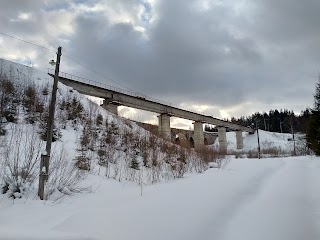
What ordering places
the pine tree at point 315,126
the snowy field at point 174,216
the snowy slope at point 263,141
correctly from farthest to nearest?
the snowy slope at point 263,141
the pine tree at point 315,126
the snowy field at point 174,216

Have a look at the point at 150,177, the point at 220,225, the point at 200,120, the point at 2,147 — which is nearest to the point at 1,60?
the point at 2,147

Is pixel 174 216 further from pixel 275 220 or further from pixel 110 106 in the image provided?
pixel 110 106

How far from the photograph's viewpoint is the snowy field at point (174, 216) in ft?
14.4

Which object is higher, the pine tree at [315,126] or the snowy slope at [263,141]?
the snowy slope at [263,141]

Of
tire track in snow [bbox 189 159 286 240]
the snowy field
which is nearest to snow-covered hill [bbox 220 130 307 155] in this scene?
tire track in snow [bbox 189 159 286 240]

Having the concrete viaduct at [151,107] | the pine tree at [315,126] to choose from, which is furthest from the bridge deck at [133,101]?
the pine tree at [315,126]

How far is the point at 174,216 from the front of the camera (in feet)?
17.3

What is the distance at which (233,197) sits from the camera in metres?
7.17

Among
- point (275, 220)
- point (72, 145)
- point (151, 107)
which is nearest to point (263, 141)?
point (151, 107)

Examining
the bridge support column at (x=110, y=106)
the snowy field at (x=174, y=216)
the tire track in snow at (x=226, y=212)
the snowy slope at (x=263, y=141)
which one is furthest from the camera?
the snowy slope at (x=263, y=141)

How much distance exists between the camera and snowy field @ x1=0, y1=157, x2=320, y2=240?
4.40 m

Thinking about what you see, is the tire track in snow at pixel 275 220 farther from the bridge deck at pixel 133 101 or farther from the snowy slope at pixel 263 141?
the snowy slope at pixel 263 141

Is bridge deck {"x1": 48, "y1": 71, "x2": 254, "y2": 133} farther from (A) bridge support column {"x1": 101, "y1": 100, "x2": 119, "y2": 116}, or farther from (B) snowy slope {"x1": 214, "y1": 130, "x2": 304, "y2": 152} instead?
(B) snowy slope {"x1": 214, "y1": 130, "x2": 304, "y2": 152}

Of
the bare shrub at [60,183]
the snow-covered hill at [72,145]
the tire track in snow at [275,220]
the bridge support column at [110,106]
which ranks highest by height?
the bridge support column at [110,106]
